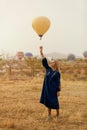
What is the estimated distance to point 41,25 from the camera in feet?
70.1

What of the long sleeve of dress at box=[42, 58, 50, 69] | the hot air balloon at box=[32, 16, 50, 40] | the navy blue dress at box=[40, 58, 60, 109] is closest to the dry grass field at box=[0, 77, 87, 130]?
the navy blue dress at box=[40, 58, 60, 109]

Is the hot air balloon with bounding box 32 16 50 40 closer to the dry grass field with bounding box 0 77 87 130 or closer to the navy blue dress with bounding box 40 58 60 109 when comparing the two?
the dry grass field with bounding box 0 77 87 130

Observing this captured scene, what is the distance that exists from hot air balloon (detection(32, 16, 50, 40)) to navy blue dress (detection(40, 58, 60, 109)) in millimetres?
9891

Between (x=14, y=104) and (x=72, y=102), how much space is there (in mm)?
2200

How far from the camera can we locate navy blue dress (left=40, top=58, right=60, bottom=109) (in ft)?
34.1

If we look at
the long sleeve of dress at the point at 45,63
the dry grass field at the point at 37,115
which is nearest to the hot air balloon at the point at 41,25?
the dry grass field at the point at 37,115

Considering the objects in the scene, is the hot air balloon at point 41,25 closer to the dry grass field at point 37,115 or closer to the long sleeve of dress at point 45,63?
the dry grass field at point 37,115

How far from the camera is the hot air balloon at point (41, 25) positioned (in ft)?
68.1

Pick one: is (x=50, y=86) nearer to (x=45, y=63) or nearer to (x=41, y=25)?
(x=45, y=63)

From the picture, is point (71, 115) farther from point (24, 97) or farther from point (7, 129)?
point (24, 97)

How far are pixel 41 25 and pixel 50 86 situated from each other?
11.2 metres

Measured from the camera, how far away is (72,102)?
575 inches

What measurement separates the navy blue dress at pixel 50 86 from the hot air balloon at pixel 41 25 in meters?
9.89

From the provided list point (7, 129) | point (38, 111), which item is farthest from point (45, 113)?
point (7, 129)
